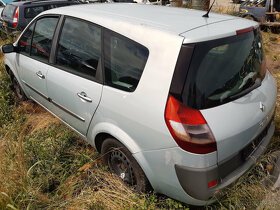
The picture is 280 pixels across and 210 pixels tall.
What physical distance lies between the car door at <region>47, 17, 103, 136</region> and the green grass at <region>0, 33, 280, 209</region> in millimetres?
339

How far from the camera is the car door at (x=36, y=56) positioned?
114 inches

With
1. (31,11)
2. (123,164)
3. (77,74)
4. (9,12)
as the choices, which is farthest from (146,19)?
(9,12)

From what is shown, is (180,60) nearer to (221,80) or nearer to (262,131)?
(221,80)

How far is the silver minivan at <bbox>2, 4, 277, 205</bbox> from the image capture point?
1662 millimetres

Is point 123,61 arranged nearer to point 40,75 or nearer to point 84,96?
point 84,96

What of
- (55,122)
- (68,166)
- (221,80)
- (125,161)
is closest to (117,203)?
(125,161)

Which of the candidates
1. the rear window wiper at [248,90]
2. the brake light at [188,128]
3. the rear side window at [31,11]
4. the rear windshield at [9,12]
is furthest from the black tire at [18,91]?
the rear windshield at [9,12]

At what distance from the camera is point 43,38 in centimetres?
301

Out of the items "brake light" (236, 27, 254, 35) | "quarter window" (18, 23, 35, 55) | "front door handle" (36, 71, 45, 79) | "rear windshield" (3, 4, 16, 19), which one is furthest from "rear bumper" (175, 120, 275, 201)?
"rear windshield" (3, 4, 16, 19)

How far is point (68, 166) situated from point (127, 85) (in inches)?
49.6

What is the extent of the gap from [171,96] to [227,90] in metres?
0.46

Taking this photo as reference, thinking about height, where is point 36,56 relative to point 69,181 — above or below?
above

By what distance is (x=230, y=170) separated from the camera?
1.83m

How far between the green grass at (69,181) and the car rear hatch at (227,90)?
359mm
